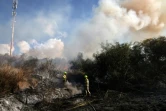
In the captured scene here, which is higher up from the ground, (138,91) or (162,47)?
(162,47)

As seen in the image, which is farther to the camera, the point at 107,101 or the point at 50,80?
the point at 50,80

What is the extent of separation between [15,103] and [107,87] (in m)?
17.4

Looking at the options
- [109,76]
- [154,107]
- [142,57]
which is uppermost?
[142,57]

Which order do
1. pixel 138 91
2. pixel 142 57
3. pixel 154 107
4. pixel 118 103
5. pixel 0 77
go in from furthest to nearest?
pixel 142 57 < pixel 138 91 < pixel 0 77 < pixel 118 103 < pixel 154 107

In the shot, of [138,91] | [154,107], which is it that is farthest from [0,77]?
[138,91]

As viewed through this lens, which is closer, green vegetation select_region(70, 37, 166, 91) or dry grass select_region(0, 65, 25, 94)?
dry grass select_region(0, 65, 25, 94)

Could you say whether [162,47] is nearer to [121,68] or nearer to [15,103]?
[121,68]

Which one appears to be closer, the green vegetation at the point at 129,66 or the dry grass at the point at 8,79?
the dry grass at the point at 8,79

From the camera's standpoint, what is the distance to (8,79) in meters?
28.3

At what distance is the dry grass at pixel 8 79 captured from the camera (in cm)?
2725

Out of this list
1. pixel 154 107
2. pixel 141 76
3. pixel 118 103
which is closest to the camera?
pixel 154 107

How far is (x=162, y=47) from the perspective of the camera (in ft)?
146

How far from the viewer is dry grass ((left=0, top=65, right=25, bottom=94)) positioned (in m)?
27.2

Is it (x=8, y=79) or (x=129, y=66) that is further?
(x=129, y=66)
